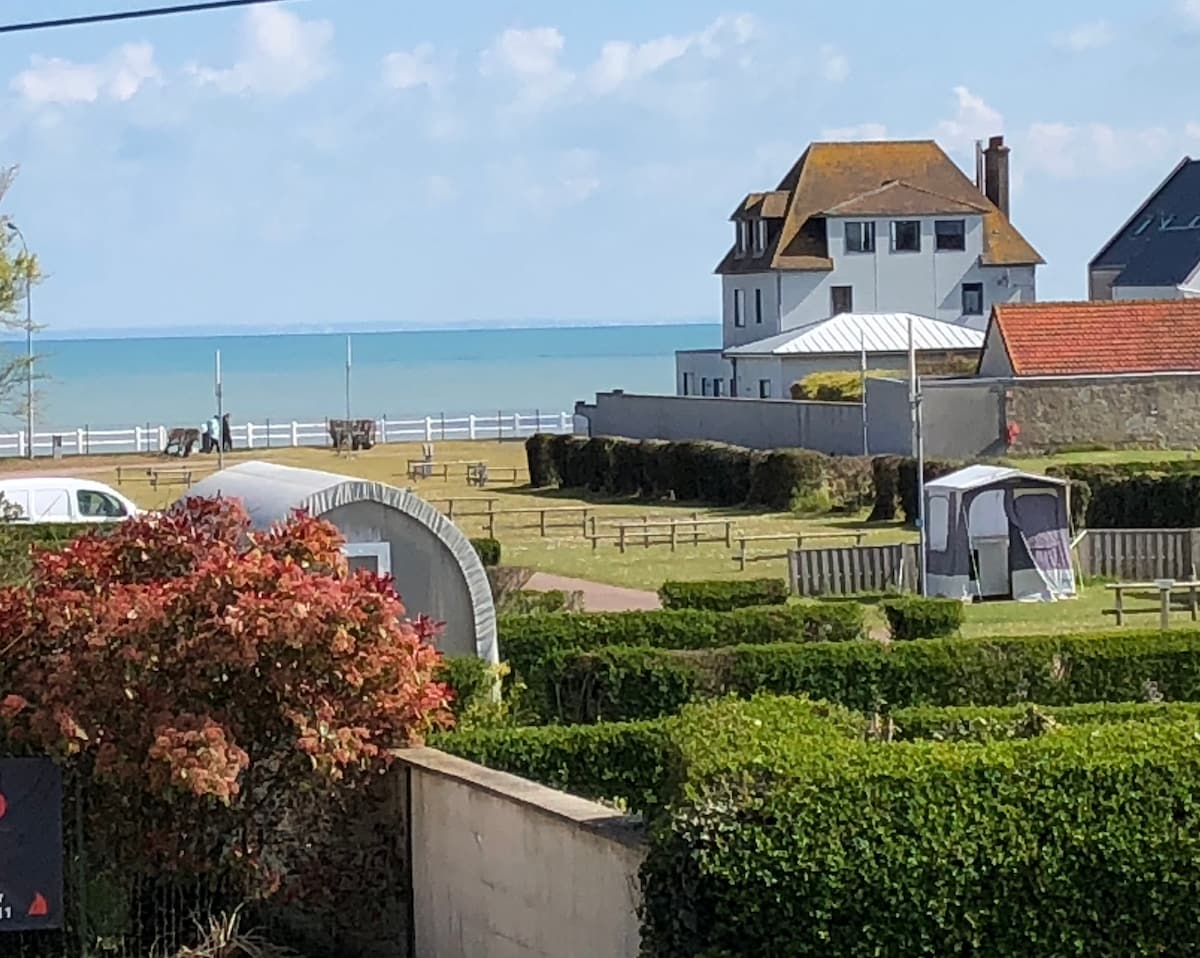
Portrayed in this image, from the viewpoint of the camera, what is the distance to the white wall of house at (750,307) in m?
75.1

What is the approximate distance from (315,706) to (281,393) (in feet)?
496

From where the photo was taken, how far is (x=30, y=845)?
10602 millimetres

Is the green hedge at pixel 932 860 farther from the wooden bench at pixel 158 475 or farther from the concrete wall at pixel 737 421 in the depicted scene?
the wooden bench at pixel 158 475

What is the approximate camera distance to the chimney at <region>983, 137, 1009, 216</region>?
3199 inches

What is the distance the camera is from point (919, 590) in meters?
30.4

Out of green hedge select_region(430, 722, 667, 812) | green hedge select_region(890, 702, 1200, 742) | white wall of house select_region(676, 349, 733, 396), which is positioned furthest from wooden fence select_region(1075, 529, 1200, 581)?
white wall of house select_region(676, 349, 733, 396)

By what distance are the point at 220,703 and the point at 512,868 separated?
1828mm

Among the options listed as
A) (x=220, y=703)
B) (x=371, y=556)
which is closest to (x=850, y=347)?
(x=371, y=556)

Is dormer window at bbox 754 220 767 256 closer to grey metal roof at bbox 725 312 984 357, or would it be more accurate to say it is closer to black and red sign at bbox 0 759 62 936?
grey metal roof at bbox 725 312 984 357

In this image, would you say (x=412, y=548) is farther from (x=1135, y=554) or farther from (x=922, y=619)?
(x=1135, y=554)

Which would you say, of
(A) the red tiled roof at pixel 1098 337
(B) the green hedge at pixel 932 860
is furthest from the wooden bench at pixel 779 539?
(B) the green hedge at pixel 932 860

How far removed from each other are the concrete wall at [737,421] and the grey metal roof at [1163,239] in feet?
86.6

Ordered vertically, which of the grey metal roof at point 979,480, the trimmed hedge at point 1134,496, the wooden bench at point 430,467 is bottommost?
the trimmed hedge at point 1134,496

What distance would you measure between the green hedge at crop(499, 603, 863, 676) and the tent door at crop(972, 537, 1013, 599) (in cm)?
1022
